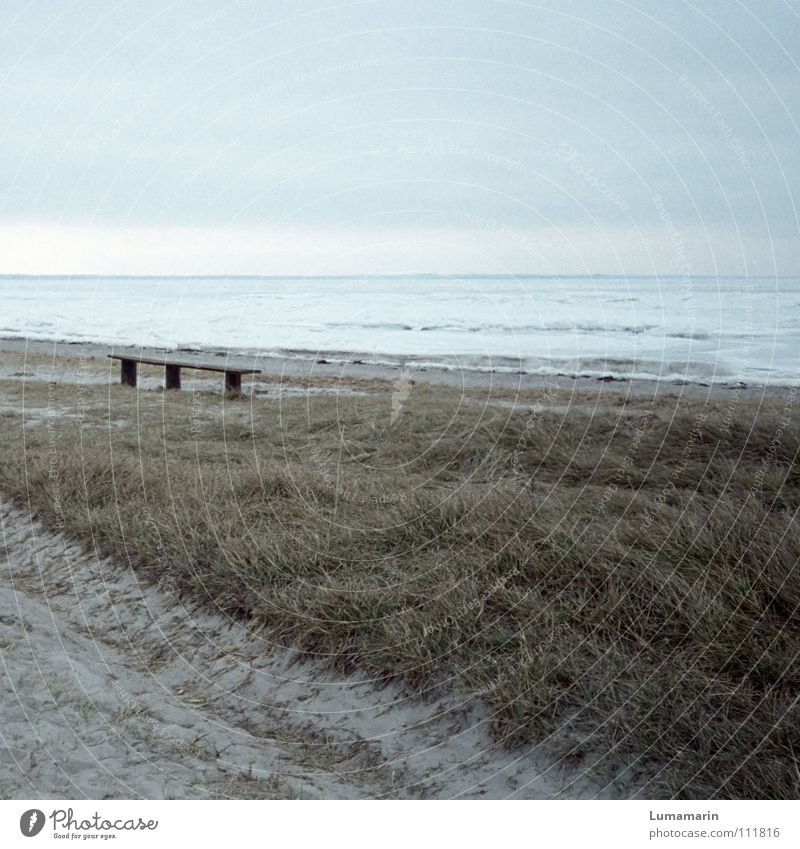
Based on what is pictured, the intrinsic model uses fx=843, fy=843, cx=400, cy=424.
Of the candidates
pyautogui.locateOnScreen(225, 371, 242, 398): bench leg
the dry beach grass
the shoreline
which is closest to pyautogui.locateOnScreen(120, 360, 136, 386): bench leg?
pyautogui.locateOnScreen(225, 371, 242, 398): bench leg

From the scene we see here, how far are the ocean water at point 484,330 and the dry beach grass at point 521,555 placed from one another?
30.3 feet

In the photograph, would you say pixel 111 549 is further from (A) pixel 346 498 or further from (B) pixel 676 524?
(B) pixel 676 524

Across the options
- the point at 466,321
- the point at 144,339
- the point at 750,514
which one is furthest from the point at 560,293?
the point at 750,514

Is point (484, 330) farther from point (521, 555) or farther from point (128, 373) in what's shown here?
point (521, 555)

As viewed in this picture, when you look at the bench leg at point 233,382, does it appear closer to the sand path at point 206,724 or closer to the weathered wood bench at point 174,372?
the weathered wood bench at point 174,372

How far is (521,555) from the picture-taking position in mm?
4207

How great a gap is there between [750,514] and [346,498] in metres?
2.39

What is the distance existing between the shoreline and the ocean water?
44 cm

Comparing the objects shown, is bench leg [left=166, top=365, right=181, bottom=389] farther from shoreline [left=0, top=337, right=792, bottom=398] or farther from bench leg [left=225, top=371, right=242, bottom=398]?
shoreline [left=0, top=337, right=792, bottom=398]

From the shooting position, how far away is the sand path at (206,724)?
2.87 metres

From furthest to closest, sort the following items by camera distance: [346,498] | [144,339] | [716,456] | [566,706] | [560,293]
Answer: [560,293]
[144,339]
[716,456]
[346,498]
[566,706]

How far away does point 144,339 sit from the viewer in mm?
23391

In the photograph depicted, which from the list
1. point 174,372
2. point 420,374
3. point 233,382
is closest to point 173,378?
point 174,372

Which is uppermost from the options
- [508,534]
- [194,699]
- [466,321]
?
[466,321]
